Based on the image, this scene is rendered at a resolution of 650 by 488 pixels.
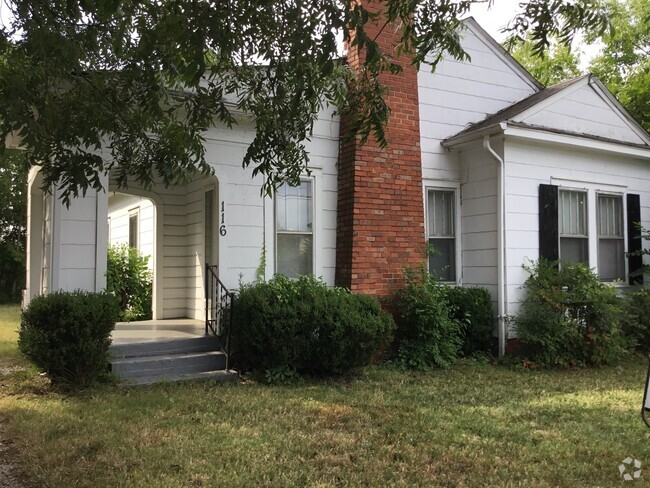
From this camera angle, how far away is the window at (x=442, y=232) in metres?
9.38

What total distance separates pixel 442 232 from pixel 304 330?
11.8ft

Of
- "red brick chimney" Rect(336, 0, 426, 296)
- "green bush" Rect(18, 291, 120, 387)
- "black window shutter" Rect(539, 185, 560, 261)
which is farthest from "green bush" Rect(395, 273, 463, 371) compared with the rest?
"green bush" Rect(18, 291, 120, 387)

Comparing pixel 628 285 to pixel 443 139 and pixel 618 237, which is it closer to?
pixel 618 237

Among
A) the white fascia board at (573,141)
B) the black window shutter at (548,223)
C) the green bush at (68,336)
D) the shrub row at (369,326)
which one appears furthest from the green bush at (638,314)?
the green bush at (68,336)

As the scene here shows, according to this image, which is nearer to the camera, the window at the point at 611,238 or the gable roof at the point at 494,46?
the gable roof at the point at 494,46

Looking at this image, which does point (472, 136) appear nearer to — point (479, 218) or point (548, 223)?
point (479, 218)

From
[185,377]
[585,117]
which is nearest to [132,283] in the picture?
[185,377]

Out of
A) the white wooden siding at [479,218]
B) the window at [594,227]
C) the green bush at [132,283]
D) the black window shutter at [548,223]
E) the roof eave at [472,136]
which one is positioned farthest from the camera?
the green bush at [132,283]

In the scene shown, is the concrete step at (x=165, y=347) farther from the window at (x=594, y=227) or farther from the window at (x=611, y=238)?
the window at (x=611, y=238)

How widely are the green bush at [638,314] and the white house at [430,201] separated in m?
0.47

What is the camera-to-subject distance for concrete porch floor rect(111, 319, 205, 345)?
7.56 m

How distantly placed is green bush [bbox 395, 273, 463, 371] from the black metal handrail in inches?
99.2

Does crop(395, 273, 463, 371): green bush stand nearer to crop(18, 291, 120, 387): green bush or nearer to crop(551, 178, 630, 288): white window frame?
crop(551, 178, 630, 288): white window frame

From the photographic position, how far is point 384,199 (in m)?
8.62
